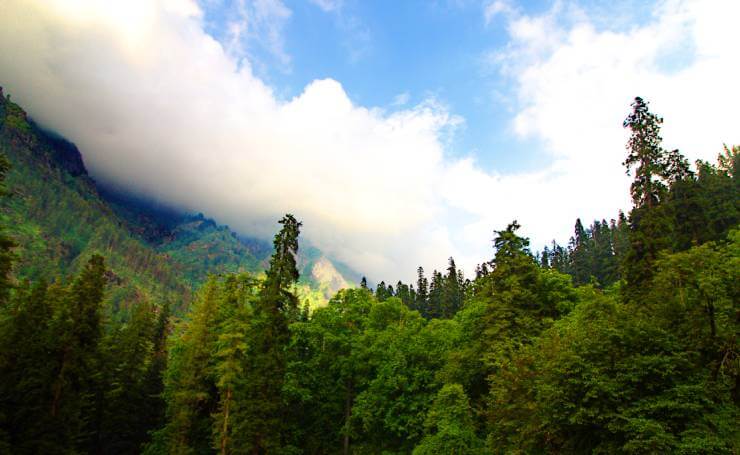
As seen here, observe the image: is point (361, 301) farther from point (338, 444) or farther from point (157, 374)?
point (157, 374)

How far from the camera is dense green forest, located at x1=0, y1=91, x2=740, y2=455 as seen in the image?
50.2 ft

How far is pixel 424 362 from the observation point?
35750 millimetres

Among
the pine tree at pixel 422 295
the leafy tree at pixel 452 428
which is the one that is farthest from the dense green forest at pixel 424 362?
the pine tree at pixel 422 295

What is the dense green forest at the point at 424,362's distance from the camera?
603 inches

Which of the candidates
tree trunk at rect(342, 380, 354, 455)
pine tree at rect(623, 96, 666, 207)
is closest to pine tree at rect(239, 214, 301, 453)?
tree trunk at rect(342, 380, 354, 455)

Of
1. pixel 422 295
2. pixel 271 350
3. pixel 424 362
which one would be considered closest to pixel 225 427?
pixel 271 350

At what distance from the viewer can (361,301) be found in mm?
47250

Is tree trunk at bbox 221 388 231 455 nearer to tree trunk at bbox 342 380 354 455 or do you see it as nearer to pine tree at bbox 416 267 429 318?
tree trunk at bbox 342 380 354 455

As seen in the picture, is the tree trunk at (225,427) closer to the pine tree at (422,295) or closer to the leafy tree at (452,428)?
the leafy tree at (452,428)

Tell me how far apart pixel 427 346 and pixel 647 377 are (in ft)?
77.4

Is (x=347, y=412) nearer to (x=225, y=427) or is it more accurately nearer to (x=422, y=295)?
(x=225, y=427)

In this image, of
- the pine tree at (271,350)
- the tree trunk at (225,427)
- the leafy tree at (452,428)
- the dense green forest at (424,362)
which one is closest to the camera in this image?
the dense green forest at (424,362)

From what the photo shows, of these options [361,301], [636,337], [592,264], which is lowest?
[636,337]

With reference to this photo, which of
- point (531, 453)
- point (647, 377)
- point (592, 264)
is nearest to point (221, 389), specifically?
point (531, 453)
